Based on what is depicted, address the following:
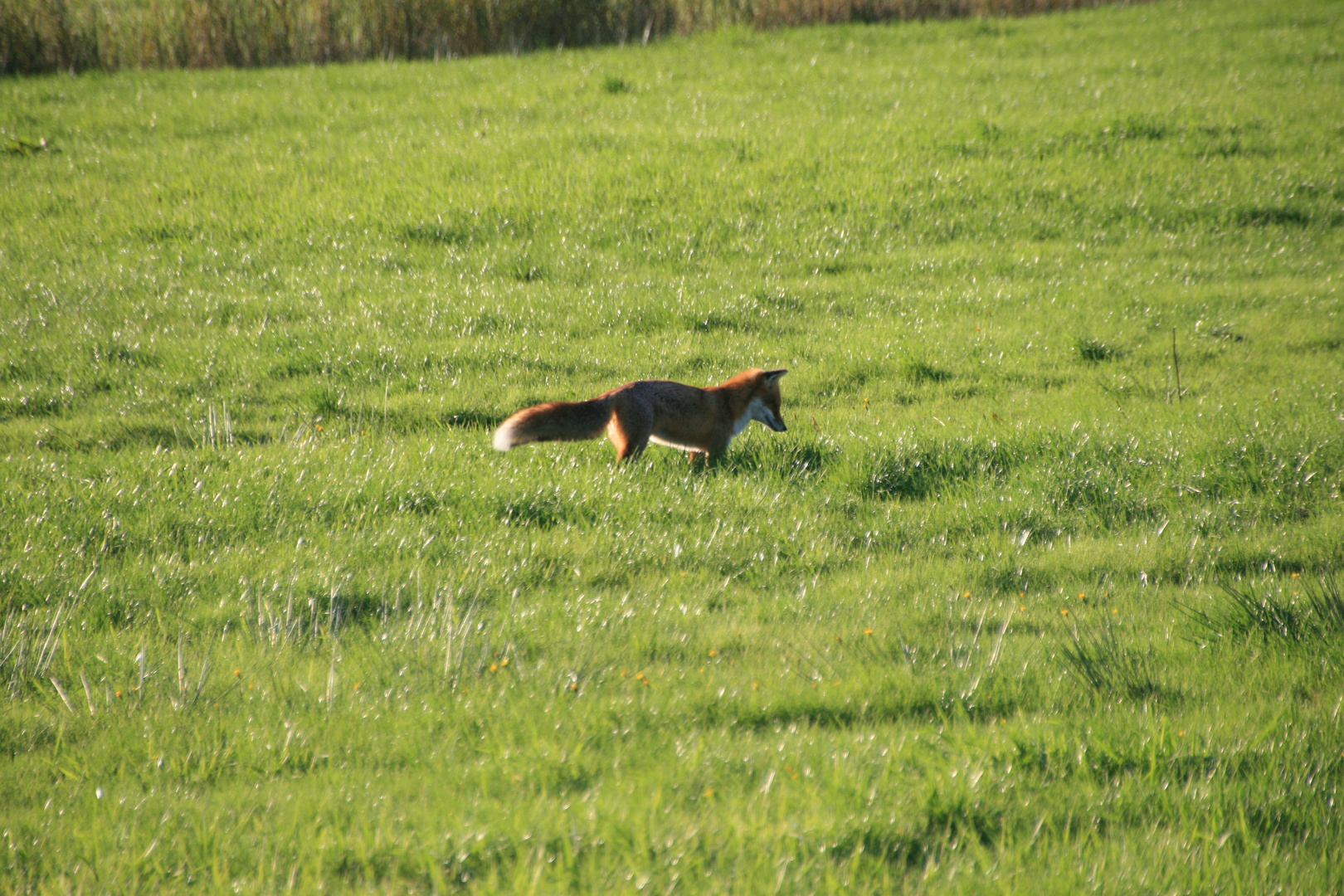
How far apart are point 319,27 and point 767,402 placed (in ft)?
57.0

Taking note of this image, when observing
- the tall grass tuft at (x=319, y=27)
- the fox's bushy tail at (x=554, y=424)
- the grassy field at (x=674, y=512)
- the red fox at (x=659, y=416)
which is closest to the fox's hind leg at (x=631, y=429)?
the red fox at (x=659, y=416)

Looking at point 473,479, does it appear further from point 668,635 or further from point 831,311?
point 831,311

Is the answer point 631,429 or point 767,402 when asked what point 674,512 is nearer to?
point 631,429

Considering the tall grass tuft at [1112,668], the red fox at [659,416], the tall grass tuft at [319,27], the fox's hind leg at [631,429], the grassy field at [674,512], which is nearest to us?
the grassy field at [674,512]

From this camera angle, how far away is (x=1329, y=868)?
3027 millimetres

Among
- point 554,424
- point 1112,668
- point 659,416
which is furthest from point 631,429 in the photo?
point 1112,668

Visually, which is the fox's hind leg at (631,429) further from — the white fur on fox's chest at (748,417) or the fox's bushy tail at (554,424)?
the white fur on fox's chest at (748,417)

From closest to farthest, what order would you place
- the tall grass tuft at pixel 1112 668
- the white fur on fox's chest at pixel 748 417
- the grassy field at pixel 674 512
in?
1. the grassy field at pixel 674 512
2. the tall grass tuft at pixel 1112 668
3. the white fur on fox's chest at pixel 748 417

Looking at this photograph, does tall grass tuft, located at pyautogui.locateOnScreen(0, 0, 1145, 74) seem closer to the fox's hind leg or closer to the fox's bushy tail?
the fox's hind leg

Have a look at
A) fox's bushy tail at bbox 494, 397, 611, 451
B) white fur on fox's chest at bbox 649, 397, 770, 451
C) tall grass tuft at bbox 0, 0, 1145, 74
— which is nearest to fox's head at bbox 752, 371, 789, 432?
white fur on fox's chest at bbox 649, 397, 770, 451

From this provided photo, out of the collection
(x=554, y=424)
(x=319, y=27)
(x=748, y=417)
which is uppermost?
(x=319, y=27)

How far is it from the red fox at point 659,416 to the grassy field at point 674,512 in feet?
0.96

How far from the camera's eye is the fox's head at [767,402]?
7625 millimetres

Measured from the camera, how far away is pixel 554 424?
6582 mm
